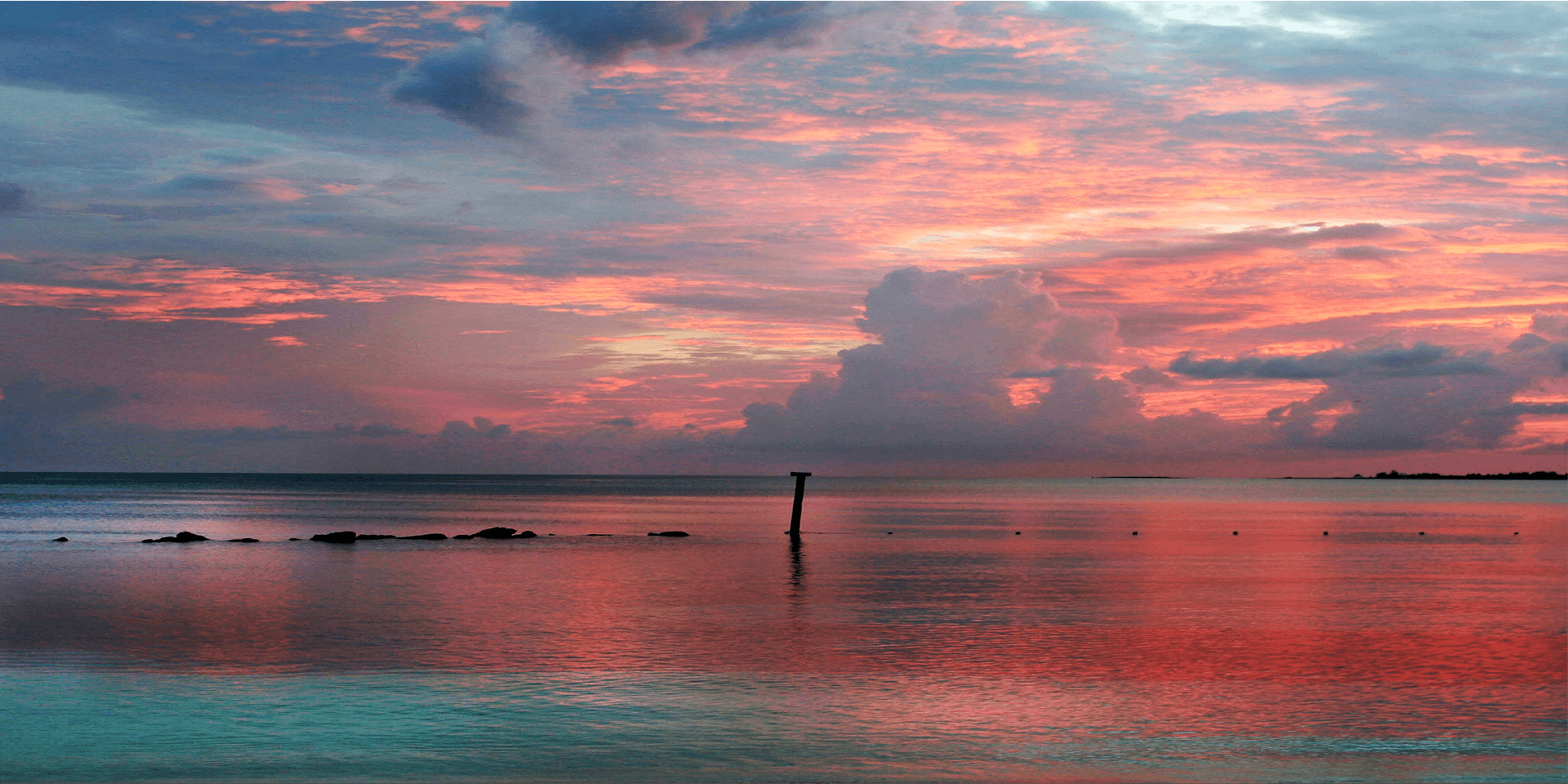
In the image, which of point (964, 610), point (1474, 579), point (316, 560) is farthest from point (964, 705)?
point (316, 560)

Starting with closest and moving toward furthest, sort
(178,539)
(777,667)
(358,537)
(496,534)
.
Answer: (777,667) < (178,539) < (358,537) < (496,534)

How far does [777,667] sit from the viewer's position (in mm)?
22625

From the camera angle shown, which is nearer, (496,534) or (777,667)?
(777,667)

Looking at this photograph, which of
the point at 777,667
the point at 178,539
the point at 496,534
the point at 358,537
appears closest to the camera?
the point at 777,667

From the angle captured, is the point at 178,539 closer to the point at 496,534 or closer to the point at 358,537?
the point at 358,537

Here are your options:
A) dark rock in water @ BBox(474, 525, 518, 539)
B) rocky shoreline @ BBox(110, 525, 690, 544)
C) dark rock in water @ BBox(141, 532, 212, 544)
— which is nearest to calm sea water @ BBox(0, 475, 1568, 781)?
dark rock in water @ BBox(141, 532, 212, 544)

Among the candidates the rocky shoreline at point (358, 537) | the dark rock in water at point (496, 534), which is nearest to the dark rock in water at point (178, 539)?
the rocky shoreline at point (358, 537)

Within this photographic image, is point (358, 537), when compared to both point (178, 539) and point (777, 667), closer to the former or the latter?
point (178, 539)

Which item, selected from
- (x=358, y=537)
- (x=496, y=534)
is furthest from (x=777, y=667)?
(x=358, y=537)

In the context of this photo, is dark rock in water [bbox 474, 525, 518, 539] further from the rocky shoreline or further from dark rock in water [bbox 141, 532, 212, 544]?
dark rock in water [bbox 141, 532, 212, 544]

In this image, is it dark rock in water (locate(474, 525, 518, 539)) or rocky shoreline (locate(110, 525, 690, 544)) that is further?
dark rock in water (locate(474, 525, 518, 539))

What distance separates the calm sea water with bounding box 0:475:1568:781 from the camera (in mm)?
15664

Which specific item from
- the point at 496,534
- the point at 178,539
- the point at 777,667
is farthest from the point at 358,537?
the point at 777,667

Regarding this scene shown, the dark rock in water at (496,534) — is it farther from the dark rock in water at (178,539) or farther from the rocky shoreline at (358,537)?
the dark rock in water at (178,539)
